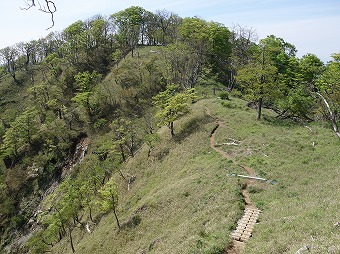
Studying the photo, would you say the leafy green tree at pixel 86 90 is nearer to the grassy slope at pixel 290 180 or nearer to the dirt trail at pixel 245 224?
the grassy slope at pixel 290 180

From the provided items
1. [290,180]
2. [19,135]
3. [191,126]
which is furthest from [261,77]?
[19,135]

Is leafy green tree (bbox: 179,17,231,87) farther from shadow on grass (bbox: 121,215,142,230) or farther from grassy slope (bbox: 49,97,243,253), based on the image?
shadow on grass (bbox: 121,215,142,230)

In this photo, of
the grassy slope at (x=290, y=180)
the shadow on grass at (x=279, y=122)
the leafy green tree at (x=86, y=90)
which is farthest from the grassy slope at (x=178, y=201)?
the leafy green tree at (x=86, y=90)

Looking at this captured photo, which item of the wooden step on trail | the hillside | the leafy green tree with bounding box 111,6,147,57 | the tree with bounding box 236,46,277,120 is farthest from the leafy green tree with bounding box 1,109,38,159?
the wooden step on trail

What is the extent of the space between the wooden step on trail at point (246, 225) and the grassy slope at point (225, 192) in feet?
1.29

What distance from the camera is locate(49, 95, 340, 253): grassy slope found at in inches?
566

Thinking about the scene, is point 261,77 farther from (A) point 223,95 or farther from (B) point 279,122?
(A) point 223,95

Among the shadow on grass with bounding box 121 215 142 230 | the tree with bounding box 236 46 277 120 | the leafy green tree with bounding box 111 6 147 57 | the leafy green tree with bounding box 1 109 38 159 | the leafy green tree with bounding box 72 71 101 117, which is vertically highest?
the leafy green tree with bounding box 111 6 147 57

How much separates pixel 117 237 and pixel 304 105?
29.4 metres

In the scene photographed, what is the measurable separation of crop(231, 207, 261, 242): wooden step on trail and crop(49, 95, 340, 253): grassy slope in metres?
0.39

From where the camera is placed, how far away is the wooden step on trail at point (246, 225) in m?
15.9

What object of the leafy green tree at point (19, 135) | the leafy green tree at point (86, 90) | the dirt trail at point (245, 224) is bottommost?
the leafy green tree at point (19, 135)

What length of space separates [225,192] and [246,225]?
513 cm

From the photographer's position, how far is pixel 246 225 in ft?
55.7
